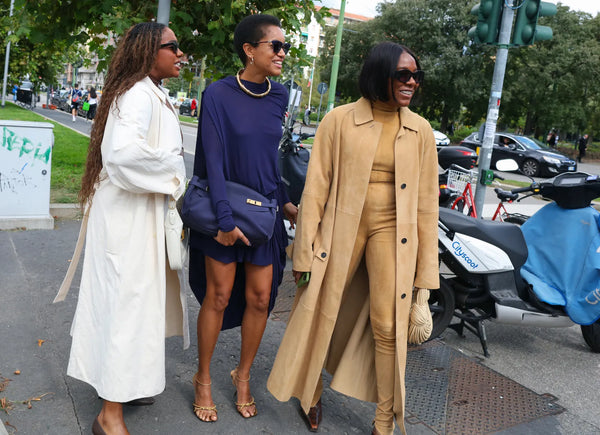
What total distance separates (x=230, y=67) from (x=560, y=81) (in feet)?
109

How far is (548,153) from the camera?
2153cm

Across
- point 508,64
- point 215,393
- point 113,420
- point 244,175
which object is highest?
point 508,64

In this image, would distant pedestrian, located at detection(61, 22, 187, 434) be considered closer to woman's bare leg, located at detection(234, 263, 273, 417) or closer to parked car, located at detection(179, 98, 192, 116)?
woman's bare leg, located at detection(234, 263, 273, 417)

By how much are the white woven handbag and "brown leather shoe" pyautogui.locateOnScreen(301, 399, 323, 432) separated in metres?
1.04

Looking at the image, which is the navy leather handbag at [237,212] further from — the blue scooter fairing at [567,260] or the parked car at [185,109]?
the parked car at [185,109]

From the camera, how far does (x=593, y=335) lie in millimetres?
4457

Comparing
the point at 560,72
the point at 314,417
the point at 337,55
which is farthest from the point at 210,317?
the point at 560,72

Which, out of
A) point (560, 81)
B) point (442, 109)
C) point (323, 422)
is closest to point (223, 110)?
point (323, 422)

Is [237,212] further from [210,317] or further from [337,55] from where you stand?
[337,55]

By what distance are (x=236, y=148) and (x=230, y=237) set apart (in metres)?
0.42

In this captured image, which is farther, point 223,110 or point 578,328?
point 578,328

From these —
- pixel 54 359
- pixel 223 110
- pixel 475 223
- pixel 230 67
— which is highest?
pixel 230 67

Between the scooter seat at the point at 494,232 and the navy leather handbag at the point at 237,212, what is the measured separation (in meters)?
1.85

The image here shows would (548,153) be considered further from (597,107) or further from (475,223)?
(597,107)
